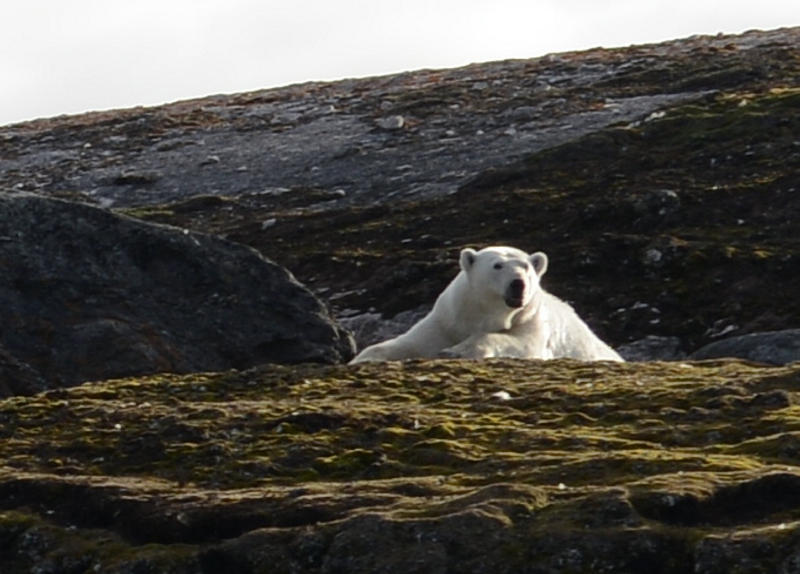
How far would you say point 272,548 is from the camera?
1021 cm

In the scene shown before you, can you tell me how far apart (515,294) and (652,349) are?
516cm

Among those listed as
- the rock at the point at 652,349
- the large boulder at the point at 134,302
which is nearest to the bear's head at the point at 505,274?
the large boulder at the point at 134,302

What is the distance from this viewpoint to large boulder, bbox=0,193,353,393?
18578 millimetres

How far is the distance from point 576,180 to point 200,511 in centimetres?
2570

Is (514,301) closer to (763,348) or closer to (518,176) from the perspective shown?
(763,348)

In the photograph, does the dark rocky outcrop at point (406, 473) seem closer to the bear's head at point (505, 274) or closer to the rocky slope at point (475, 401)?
the rocky slope at point (475, 401)

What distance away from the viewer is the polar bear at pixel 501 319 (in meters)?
20.9

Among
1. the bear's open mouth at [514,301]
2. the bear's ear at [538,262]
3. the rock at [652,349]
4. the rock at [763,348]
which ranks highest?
the bear's ear at [538,262]

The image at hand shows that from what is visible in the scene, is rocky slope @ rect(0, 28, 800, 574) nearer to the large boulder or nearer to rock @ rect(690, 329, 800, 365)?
rock @ rect(690, 329, 800, 365)

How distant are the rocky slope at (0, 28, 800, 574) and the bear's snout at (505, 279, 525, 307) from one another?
8.31 feet

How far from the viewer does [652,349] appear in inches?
1019

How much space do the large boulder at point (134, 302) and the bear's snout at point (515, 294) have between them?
2023 mm

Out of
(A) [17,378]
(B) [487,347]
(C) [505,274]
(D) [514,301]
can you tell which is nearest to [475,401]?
(A) [17,378]

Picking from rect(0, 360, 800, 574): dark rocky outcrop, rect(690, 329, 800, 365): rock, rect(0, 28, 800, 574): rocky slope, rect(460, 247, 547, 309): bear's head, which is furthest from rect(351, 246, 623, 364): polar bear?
rect(0, 360, 800, 574): dark rocky outcrop
